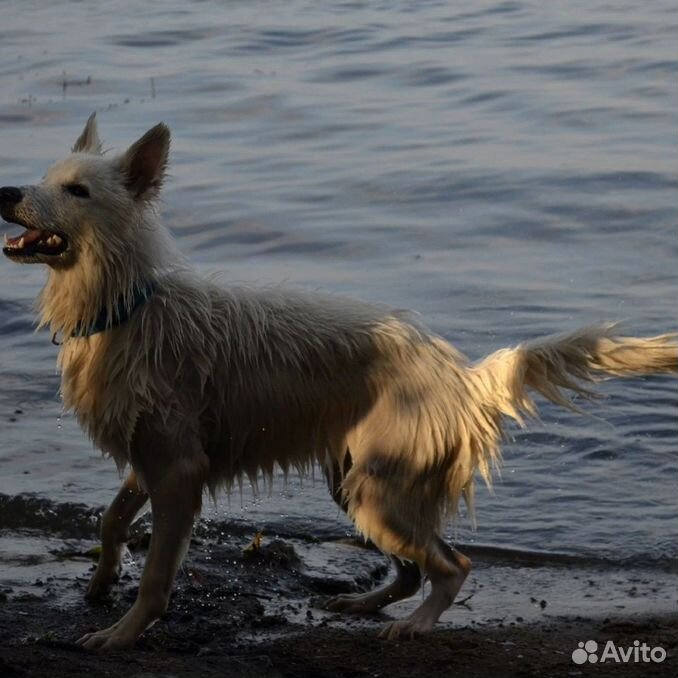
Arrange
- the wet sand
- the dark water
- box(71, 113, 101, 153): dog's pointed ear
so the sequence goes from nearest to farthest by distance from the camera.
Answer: the wet sand → box(71, 113, 101, 153): dog's pointed ear → the dark water

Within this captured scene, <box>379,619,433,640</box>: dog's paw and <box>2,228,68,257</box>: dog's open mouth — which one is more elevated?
<box>2,228,68,257</box>: dog's open mouth

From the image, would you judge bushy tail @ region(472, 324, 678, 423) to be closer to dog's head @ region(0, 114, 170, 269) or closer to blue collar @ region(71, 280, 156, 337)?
blue collar @ region(71, 280, 156, 337)

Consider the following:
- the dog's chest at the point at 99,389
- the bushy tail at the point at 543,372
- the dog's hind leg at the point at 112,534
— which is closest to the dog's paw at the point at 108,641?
the dog's hind leg at the point at 112,534

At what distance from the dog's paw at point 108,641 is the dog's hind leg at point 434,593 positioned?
3.20 ft

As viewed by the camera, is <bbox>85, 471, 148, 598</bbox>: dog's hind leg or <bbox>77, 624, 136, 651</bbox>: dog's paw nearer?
<bbox>77, 624, 136, 651</bbox>: dog's paw

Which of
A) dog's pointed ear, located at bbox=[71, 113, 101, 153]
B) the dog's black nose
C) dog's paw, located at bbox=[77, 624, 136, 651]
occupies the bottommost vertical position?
dog's paw, located at bbox=[77, 624, 136, 651]

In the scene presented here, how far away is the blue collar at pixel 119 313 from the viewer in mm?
6117

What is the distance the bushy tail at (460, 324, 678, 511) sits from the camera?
20.0 feet

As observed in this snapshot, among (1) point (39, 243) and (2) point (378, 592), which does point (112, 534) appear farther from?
(1) point (39, 243)

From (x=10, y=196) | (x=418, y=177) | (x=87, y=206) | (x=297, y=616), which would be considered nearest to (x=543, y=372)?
(x=297, y=616)

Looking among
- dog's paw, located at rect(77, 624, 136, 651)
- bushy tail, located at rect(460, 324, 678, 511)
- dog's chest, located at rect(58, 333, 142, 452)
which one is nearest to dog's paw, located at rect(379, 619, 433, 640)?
bushy tail, located at rect(460, 324, 678, 511)

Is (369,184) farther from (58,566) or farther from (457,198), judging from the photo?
(58,566)

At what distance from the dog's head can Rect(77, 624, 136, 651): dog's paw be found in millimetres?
1359

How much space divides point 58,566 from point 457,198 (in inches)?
266
